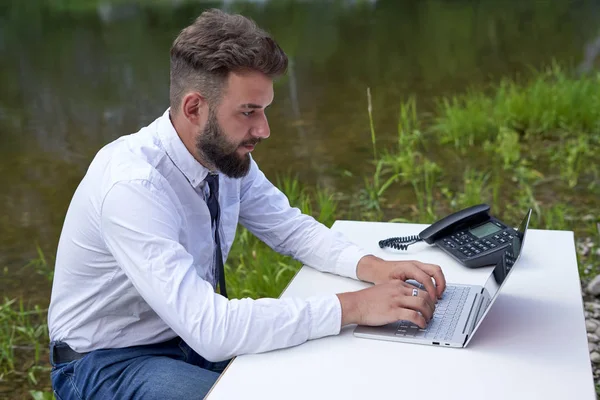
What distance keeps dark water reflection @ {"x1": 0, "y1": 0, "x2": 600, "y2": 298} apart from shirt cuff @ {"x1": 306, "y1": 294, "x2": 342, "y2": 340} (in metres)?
2.64

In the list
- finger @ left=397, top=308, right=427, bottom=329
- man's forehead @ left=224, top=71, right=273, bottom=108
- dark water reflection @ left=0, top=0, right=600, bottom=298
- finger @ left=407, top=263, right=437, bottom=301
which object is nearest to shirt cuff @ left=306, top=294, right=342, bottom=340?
finger @ left=397, top=308, right=427, bottom=329

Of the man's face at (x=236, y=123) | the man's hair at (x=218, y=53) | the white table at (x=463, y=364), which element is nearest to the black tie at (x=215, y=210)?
the man's face at (x=236, y=123)

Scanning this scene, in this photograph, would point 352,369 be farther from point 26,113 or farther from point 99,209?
point 26,113

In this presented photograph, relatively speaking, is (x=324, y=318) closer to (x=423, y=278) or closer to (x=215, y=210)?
(x=423, y=278)

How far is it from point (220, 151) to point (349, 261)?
437 mm

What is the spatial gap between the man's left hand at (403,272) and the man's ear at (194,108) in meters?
0.53

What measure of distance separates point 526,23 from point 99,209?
8.61m

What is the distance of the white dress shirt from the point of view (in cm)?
175

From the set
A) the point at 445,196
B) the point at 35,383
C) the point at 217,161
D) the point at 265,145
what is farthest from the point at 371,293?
the point at 265,145

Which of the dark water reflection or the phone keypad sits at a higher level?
the dark water reflection

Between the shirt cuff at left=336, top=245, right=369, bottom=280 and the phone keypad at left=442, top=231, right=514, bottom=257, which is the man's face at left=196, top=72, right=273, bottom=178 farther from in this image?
the phone keypad at left=442, top=231, right=514, bottom=257

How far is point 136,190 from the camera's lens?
1830mm

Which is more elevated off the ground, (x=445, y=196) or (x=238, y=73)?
(x=238, y=73)

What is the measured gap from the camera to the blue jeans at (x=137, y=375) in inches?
72.6
